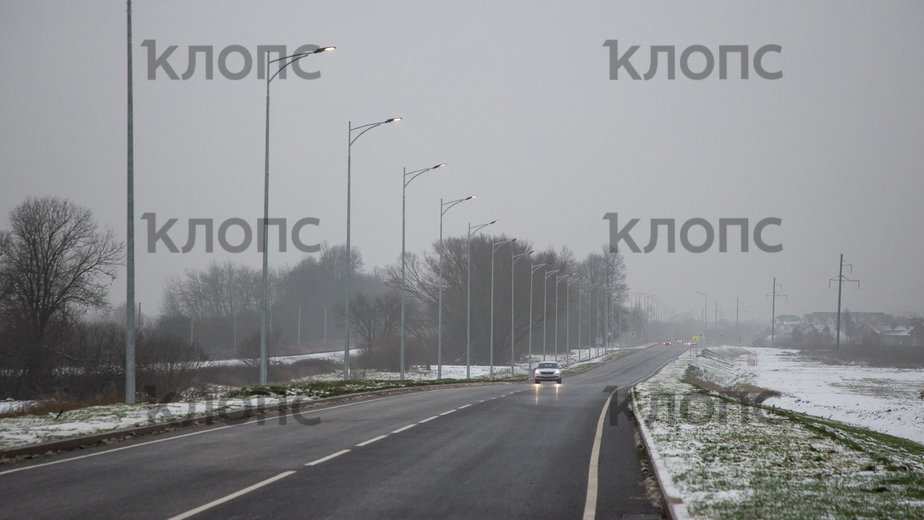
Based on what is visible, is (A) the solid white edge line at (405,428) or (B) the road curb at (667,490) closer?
(B) the road curb at (667,490)

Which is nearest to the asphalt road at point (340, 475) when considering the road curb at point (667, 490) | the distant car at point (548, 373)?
the road curb at point (667, 490)

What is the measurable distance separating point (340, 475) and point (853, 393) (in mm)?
49861

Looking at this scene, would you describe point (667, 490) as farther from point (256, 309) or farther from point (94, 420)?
point (256, 309)

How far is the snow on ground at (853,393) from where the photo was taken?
3519 centimetres

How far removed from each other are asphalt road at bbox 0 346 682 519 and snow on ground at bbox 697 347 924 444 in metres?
21.6

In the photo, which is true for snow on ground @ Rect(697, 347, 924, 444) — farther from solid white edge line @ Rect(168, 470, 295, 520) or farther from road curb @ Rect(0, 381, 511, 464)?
solid white edge line @ Rect(168, 470, 295, 520)

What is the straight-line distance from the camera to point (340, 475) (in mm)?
10508

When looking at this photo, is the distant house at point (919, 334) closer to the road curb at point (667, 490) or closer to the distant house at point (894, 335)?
the distant house at point (894, 335)

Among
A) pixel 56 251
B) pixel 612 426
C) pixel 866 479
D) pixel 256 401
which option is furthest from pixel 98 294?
pixel 866 479

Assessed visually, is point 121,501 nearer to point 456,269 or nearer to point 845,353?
point 456,269

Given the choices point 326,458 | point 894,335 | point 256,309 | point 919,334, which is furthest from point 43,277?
point 894,335

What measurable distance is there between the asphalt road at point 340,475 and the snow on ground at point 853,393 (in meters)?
21.6

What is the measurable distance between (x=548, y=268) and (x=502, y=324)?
11368 mm

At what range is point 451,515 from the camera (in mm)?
8203
